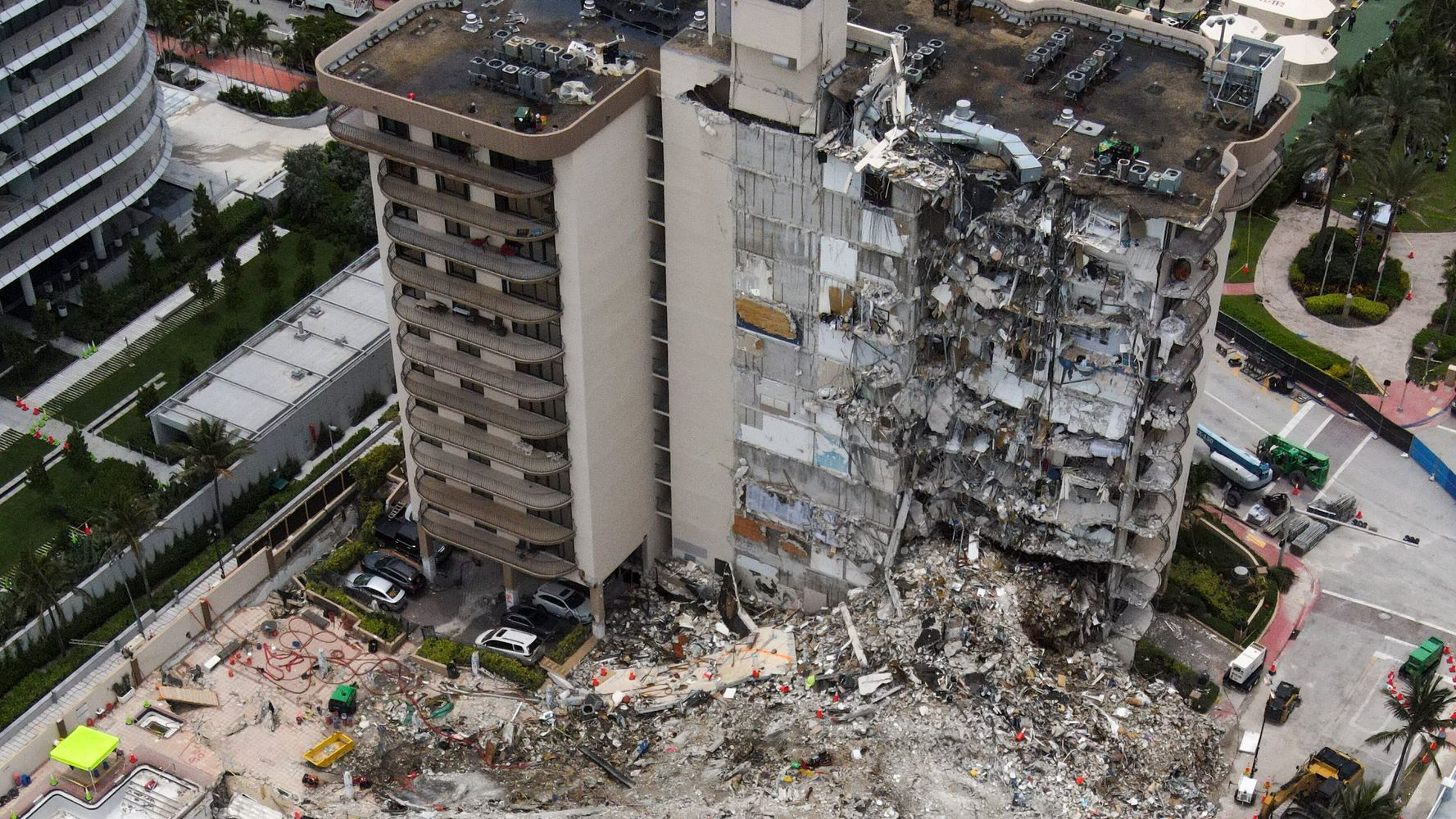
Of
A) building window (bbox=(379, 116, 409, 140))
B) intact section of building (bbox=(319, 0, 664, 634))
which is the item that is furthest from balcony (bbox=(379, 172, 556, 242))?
building window (bbox=(379, 116, 409, 140))

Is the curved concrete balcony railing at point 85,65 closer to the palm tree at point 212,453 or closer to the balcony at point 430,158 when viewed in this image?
the palm tree at point 212,453

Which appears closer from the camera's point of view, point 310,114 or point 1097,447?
point 1097,447

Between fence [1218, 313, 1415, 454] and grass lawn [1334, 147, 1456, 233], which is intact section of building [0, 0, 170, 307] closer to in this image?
fence [1218, 313, 1415, 454]

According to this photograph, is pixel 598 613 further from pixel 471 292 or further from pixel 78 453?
pixel 78 453

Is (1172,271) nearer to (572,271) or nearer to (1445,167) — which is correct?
(572,271)

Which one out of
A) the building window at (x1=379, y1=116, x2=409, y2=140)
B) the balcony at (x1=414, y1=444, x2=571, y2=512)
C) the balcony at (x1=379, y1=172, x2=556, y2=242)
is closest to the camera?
the balcony at (x1=379, y1=172, x2=556, y2=242)

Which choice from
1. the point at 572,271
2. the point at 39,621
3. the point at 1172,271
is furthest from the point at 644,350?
the point at 39,621

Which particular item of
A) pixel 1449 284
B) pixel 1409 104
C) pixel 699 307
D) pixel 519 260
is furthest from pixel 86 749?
pixel 1409 104
